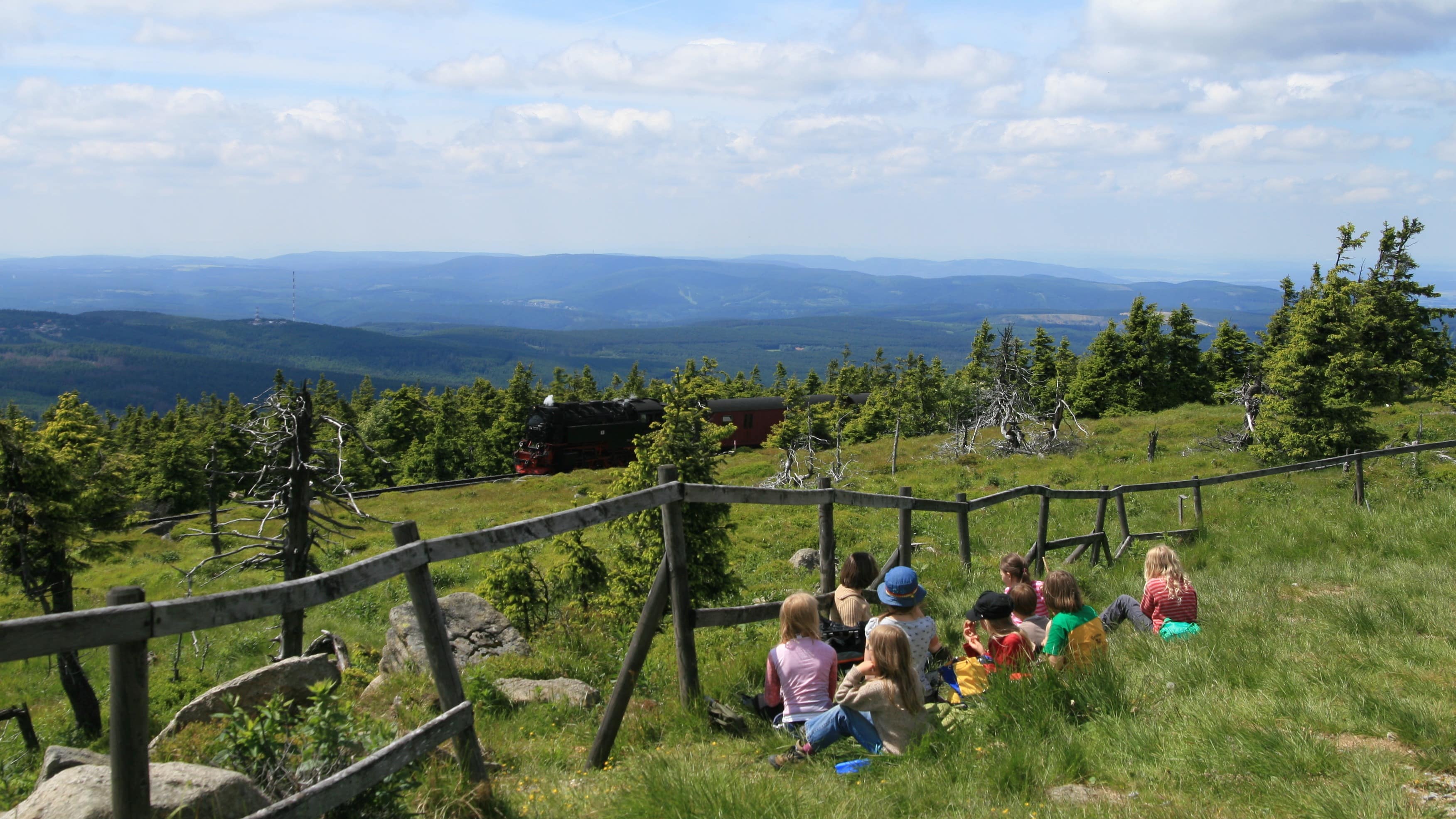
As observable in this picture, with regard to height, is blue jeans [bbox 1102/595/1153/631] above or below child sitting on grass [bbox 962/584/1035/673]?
below

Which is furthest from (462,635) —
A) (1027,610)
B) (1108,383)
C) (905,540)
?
(1108,383)

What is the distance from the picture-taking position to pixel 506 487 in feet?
147

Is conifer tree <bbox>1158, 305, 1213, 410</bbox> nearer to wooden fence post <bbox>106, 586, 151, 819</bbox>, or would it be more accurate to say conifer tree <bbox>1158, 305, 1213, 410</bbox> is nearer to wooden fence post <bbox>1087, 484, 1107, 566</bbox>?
wooden fence post <bbox>1087, 484, 1107, 566</bbox>

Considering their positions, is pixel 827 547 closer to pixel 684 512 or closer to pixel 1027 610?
pixel 1027 610

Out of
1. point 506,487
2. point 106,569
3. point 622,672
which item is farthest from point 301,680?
point 506,487

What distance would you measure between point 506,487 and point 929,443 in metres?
21.9

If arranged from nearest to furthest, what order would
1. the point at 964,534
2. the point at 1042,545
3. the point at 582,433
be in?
the point at 964,534 < the point at 1042,545 < the point at 582,433

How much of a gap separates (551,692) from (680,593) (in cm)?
182

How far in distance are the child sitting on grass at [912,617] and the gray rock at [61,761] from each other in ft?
14.1

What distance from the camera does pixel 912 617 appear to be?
593 cm

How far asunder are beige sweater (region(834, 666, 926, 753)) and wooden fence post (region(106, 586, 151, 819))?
3258 millimetres

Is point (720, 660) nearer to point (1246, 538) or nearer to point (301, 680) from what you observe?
point (301, 680)

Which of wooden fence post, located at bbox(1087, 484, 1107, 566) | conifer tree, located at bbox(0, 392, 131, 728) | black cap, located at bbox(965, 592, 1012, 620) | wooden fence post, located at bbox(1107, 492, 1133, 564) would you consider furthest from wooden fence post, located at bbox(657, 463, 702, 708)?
conifer tree, located at bbox(0, 392, 131, 728)

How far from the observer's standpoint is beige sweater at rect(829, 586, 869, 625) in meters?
6.36
